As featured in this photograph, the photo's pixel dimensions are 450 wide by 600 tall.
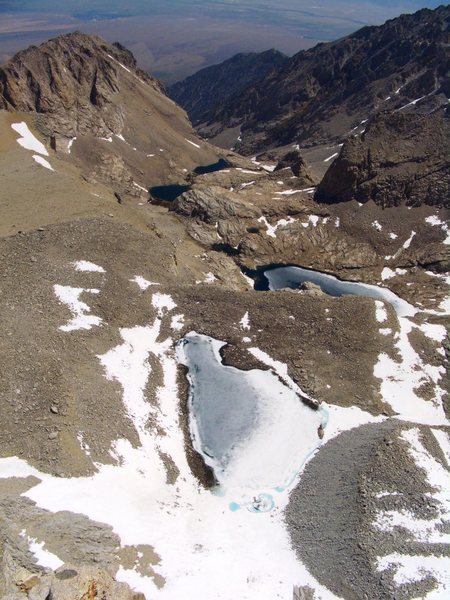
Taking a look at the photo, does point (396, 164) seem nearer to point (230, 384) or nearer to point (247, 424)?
point (230, 384)

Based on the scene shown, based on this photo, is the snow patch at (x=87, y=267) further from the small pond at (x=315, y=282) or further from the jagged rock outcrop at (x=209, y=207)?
the jagged rock outcrop at (x=209, y=207)

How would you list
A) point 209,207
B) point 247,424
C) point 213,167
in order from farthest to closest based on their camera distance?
point 213,167 → point 209,207 → point 247,424

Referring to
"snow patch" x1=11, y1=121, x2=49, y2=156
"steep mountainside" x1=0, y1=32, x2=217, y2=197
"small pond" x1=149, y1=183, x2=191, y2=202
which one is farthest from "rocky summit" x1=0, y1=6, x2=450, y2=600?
"small pond" x1=149, y1=183, x2=191, y2=202

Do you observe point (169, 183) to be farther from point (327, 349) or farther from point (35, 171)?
Answer: point (327, 349)

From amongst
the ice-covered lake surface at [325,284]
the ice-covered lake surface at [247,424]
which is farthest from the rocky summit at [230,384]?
the ice-covered lake surface at [325,284]

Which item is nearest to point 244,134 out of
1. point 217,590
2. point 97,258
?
point 97,258

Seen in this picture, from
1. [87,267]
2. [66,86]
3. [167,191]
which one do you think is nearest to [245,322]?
[87,267]
